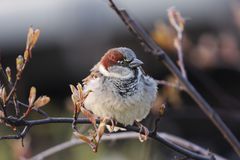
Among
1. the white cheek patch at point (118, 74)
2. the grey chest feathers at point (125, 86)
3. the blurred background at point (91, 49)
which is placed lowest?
the blurred background at point (91, 49)

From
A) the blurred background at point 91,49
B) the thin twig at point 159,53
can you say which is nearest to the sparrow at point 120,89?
the thin twig at point 159,53

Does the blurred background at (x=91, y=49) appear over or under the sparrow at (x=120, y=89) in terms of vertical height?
under

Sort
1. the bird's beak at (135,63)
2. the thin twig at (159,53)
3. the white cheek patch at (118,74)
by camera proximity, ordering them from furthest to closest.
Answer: the white cheek patch at (118,74)
the bird's beak at (135,63)
the thin twig at (159,53)

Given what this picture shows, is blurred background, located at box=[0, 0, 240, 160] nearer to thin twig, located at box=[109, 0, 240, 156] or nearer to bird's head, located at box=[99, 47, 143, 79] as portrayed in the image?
bird's head, located at box=[99, 47, 143, 79]

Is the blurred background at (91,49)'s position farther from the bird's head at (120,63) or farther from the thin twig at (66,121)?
the thin twig at (66,121)

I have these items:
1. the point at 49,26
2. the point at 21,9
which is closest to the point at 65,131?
the point at 49,26

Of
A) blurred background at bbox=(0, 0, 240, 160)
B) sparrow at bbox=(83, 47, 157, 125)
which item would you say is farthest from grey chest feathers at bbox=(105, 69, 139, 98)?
blurred background at bbox=(0, 0, 240, 160)

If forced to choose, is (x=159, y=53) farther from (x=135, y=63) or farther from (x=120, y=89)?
(x=120, y=89)

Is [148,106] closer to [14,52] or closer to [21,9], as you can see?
[14,52]
